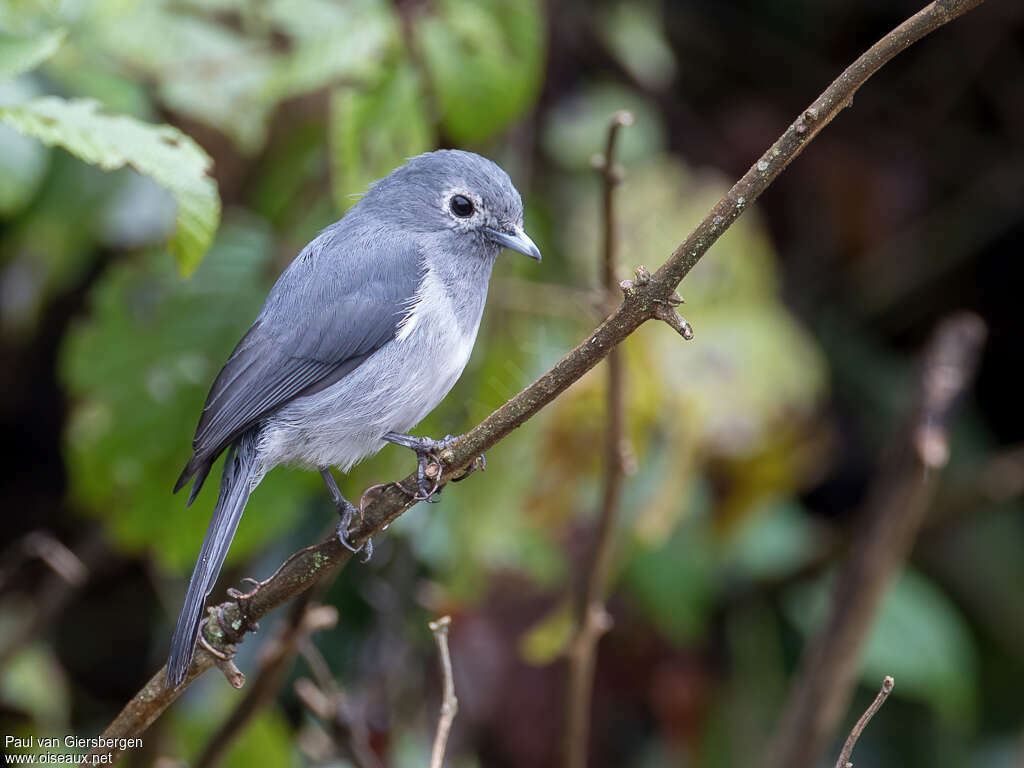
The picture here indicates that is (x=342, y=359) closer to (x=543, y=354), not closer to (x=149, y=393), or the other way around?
(x=149, y=393)

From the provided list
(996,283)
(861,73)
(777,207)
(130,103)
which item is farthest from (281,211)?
(996,283)

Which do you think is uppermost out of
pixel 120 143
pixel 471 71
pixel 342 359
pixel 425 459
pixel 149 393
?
pixel 471 71

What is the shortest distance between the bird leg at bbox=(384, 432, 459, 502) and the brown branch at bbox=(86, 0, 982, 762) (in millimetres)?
25

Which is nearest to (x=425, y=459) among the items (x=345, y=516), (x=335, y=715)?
(x=345, y=516)

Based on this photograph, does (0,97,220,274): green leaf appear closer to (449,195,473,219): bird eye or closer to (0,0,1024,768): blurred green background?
(0,0,1024,768): blurred green background

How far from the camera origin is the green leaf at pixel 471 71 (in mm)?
2938

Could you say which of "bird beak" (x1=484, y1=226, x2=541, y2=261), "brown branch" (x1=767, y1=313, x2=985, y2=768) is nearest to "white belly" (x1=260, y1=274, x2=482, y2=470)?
"bird beak" (x1=484, y1=226, x2=541, y2=261)

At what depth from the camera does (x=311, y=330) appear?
254cm

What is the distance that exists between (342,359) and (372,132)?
2.01 ft

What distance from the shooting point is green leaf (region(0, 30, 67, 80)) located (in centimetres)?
188

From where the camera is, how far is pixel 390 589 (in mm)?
3482

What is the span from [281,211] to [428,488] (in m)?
1.77

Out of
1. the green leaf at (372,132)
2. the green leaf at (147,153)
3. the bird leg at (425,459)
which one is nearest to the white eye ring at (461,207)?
the green leaf at (372,132)

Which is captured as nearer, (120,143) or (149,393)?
(120,143)
